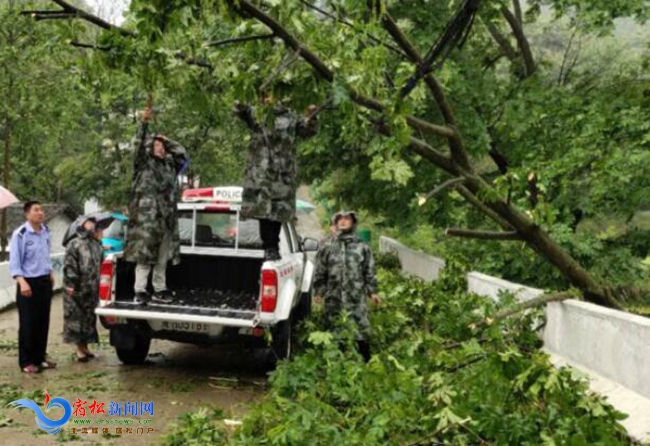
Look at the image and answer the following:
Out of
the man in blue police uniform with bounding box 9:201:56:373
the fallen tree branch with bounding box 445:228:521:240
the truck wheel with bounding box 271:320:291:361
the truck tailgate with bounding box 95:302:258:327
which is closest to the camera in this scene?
the fallen tree branch with bounding box 445:228:521:240

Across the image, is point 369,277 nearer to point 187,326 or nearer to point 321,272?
point 321,272

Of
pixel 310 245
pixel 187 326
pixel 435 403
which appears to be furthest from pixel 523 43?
Result: pixel 435 403

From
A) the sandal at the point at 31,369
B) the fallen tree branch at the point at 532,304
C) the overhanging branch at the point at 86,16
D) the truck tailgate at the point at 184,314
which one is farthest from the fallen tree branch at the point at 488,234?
the sandal at the point at 31,369

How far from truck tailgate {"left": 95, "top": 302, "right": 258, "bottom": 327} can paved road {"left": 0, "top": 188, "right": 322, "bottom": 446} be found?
2.54 feet

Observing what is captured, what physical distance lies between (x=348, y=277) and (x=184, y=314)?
6.25ft

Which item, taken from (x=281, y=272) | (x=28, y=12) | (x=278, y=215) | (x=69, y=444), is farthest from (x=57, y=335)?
(x=28, y=12)

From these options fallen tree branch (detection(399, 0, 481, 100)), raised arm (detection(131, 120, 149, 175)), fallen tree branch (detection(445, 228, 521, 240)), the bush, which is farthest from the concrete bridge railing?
raised arm (detection(131, 120, 149, 175))

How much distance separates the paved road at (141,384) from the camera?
6.18 meters

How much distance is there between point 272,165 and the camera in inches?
234

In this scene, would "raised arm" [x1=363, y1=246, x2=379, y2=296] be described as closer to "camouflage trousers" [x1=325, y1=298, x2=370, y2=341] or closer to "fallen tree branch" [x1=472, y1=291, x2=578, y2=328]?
"camouflage trousers" [x1=325, y1=298, x2=370, y2=341]

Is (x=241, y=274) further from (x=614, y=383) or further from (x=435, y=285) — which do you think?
(x=614, y=383)

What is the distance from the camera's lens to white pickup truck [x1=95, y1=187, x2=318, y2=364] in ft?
25.4

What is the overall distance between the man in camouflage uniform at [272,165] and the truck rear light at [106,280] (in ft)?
9.09

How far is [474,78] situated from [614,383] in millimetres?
8947
